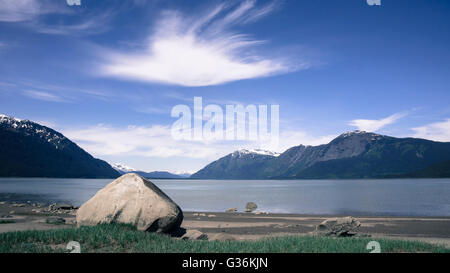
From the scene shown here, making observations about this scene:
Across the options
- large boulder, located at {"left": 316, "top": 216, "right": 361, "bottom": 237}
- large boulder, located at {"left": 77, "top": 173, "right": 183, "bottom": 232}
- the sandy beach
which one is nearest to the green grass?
large boulder, located at {"left": 77, "top": 173, "right": 183, "bottom": 232}

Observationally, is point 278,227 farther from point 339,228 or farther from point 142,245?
point 142,245

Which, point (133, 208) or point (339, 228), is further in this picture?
point (339, 228)

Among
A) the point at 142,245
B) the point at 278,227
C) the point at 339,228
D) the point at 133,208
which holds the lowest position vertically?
the point at 278,227

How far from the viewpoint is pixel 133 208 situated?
2003cm

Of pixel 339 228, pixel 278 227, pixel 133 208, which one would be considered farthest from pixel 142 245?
pixel 278 227

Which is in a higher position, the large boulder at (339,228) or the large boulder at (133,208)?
the large boulder at (133,208)

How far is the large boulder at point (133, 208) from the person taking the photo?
65.1 feet

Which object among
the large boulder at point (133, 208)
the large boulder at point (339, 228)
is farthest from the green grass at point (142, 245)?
the large boulder at point (339, 228)

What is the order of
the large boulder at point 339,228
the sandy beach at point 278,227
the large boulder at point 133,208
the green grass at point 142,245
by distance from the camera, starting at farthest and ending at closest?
the sandy beach at point 278,227 → the large boulder at point 339,228 → the large boulder at point 133,208 → the green grass at point 142,245

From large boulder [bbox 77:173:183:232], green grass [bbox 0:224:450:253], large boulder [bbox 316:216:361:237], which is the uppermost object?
large boulder [bbox 77:173:183:232]

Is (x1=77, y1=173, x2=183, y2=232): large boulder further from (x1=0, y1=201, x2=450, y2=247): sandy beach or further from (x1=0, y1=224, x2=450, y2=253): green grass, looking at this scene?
(x1=0, y1=201, x2=450, y2=247): sandy beach

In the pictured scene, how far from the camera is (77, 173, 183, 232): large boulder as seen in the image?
19.8 meters

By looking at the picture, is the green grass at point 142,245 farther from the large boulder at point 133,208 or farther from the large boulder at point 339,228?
the large boulder at point 339,228

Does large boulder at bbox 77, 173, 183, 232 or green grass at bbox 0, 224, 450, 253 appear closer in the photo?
green grass at bbox 0, 224, 450, 253
